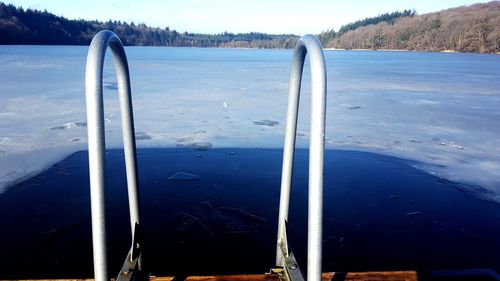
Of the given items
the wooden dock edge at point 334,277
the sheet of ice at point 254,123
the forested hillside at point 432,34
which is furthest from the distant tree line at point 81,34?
the wooden dock edge at point 334,277

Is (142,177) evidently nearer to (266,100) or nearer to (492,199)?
(492,199)

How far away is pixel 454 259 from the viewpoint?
3.34 meters

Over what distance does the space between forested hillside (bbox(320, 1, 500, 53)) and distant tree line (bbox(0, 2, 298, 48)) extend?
18.3 metres

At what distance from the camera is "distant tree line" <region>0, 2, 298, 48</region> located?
76713mm

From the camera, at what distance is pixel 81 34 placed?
299ft

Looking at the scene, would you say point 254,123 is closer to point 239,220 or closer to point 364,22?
point 239,220

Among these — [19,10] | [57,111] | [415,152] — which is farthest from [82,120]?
[19,10]

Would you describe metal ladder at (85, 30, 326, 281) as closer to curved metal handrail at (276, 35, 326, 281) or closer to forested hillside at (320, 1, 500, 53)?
curved metal handrail at (276, 35, 326, 281)

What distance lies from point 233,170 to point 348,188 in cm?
147

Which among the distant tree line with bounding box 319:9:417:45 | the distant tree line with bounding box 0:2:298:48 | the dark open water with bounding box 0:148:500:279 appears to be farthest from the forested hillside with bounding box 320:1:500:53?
the dark open water with bounding box 0:148:500:279

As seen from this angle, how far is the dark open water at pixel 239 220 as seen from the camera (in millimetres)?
3264

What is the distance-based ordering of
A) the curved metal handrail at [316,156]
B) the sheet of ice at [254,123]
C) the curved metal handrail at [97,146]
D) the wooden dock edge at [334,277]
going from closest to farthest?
1. the curved metal handrail at [97,146]
2. the curved metal handrail at [316,156]
3. the wooden dock edge at [334,277]
4. the sheet of ice at [254,123]

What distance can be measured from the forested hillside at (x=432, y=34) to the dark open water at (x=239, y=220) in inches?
2885

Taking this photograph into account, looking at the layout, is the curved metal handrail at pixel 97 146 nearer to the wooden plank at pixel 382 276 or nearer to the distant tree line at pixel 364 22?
the wooden plank at pixel 382 276
